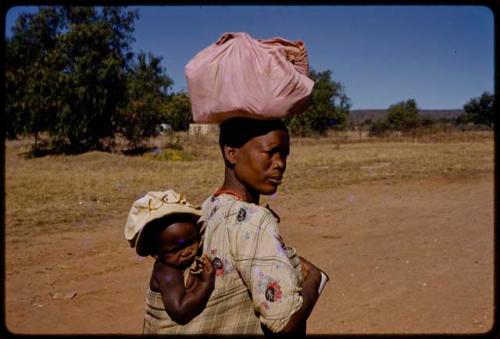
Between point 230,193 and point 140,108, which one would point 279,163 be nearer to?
point 230,193

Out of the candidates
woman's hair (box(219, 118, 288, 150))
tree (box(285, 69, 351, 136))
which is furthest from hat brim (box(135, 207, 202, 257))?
tree (box(285, 69, 351, 136))

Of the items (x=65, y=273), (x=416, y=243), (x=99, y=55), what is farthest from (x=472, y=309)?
(x=99, y=55)

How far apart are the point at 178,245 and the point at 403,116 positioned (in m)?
56.8

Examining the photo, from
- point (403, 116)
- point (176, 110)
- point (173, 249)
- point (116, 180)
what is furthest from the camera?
point (403, 116)

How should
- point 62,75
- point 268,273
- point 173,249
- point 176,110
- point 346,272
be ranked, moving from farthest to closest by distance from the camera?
point 176,110 → point 62,75 → point 346,272 → point 173,249 → point 268,273

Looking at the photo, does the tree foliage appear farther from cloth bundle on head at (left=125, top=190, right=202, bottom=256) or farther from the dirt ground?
cloth bundle on head at (left=125, top=190, right=202, bottom=256)

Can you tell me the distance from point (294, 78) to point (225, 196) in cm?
41

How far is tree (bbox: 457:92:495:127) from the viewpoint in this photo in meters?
53.8

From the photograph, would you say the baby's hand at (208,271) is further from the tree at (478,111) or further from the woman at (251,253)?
the tree at (478,111)

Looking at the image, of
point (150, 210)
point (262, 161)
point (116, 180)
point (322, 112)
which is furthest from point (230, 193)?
point (322, 112)

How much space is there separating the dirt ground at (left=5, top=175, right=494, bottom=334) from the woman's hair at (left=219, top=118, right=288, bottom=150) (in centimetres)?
334

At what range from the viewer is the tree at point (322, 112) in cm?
4216

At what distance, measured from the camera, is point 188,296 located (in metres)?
1.65

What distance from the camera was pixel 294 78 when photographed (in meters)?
1.69
